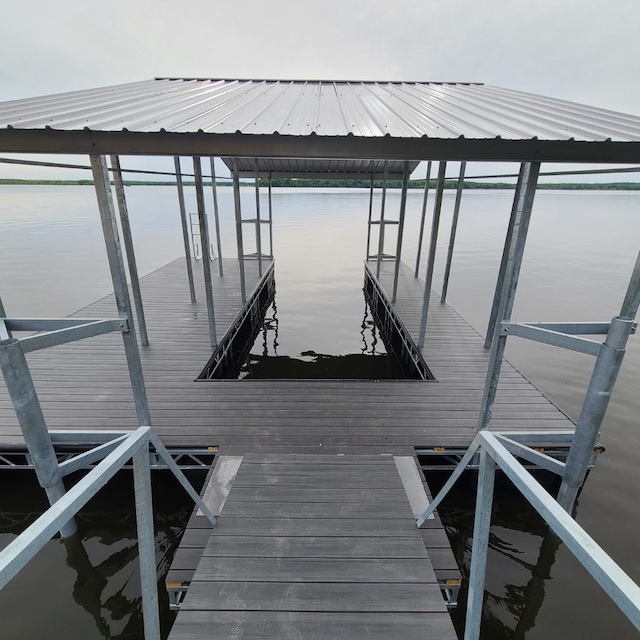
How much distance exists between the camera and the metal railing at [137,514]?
1.18 m

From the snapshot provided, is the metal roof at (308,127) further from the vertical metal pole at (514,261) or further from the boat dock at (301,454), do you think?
the boat dock at (301,454)

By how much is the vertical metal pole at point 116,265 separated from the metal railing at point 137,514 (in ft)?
4.03

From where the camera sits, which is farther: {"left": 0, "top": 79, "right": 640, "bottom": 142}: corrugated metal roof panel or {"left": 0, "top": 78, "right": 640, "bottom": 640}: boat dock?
{"left": 0, "top": 79, "right": 640, "bottom": 142}: corrugated metal roof panel

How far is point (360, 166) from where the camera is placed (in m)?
11.5

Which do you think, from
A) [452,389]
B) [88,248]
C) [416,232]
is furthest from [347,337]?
[416,232]

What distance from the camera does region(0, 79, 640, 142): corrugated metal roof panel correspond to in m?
3.11

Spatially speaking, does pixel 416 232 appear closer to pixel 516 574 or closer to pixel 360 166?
pixel 360 166

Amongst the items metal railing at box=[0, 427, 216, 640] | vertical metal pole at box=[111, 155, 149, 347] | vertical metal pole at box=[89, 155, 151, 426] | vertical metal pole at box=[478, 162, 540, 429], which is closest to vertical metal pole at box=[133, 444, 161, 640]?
metal railing at box=[0, 427, 216, 640]

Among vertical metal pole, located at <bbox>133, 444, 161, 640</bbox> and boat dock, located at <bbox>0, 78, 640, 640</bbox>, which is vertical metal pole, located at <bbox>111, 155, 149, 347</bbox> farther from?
vertical metal pole, located at <bbox>133, 444, 161, 640</bbox>

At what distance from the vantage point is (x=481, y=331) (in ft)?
34.9

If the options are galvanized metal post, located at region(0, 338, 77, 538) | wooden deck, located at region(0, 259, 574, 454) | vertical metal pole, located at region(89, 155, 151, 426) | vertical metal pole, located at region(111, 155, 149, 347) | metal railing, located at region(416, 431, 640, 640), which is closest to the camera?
metal railing, located at region(416, 431, 640, 640)

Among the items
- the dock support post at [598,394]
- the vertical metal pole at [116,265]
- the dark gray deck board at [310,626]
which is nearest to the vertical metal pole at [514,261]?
the dock support post at [598,394]

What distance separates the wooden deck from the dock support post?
1.34m

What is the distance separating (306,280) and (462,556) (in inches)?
518
